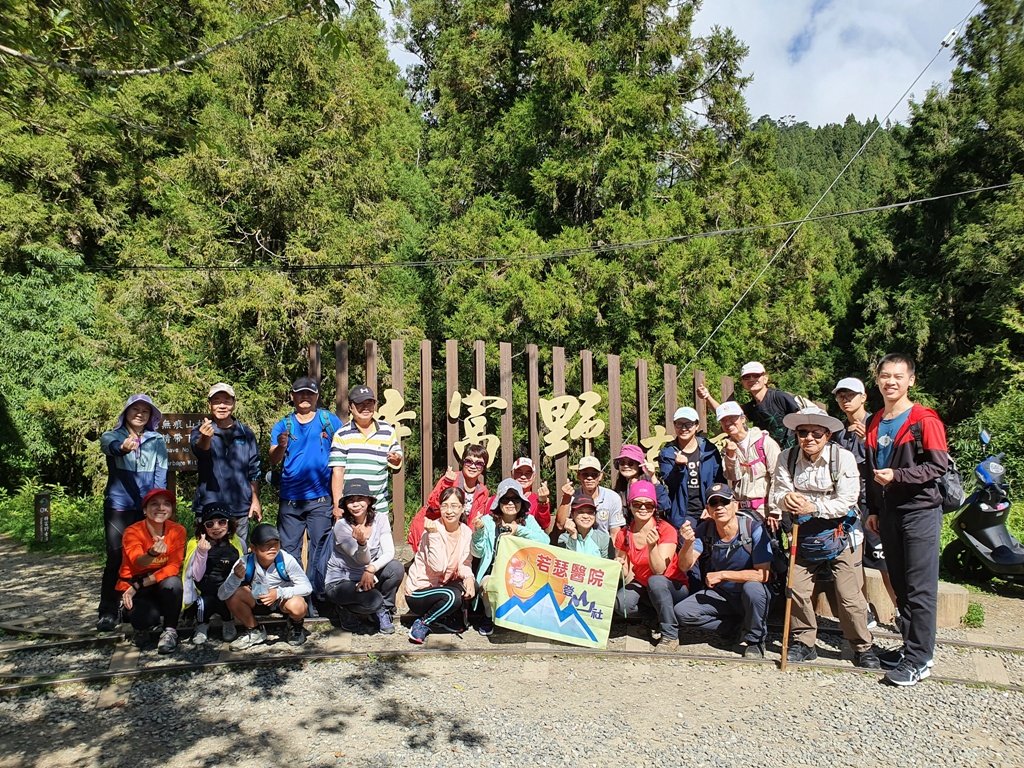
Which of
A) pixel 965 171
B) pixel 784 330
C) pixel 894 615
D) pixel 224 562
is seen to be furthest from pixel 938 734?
pixel 965 171

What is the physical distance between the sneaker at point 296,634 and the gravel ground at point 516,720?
40 centimetres

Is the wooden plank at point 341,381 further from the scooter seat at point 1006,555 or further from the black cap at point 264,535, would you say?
the scooter seat at point 1006,555

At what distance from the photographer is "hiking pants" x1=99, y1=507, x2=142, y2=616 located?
5254 millimetres

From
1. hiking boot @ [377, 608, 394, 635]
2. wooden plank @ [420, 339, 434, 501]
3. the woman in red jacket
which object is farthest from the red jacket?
the woman in red jacket

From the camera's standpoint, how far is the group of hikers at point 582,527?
451 centimetres

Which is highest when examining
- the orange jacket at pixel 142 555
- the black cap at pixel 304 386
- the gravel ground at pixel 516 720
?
the black cap at pixel 304 386

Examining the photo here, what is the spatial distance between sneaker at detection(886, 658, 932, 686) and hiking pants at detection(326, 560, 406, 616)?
3228 mm

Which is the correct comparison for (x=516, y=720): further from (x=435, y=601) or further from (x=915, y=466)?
(x=915, y=466)

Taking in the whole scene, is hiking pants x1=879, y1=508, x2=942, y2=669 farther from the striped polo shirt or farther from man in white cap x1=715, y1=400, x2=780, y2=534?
the striped polo shirt

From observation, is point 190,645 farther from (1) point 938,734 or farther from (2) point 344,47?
(1) point 938,734

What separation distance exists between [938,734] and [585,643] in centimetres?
209

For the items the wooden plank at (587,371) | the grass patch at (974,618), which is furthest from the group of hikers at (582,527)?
the wooden plank at (587,371)

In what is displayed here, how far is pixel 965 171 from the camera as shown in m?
19.5

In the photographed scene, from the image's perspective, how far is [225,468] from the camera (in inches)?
219
